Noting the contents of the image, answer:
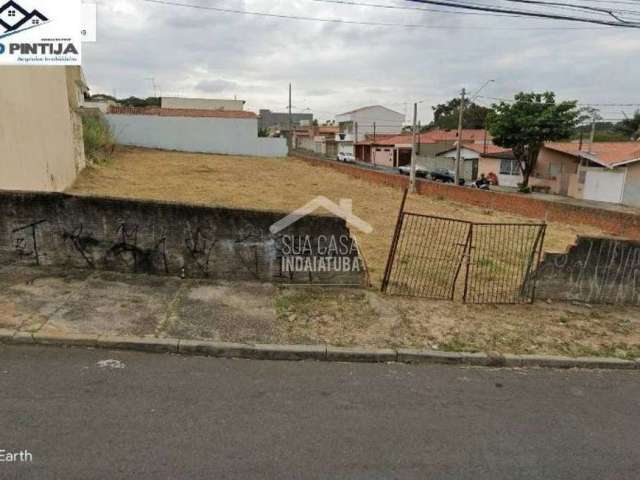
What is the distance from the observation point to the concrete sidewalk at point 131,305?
14.9ft

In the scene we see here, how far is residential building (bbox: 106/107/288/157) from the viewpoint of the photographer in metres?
34.0

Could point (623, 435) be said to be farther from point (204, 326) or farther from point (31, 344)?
point (31, 344)

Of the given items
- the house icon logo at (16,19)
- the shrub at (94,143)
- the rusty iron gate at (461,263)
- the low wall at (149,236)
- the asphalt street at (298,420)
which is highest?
the house icon logo at (16,19)

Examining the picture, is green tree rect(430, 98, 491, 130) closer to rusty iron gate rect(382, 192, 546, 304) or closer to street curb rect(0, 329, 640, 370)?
rusty iron gate rect(382, 192, 546, 304)

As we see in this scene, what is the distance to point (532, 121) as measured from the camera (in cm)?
2831

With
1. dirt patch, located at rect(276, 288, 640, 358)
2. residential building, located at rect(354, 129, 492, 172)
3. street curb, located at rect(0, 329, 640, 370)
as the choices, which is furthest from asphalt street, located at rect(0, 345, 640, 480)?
residential building, located at rect(354, 129, 492, 172)

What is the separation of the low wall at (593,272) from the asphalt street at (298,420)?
2.36 meters

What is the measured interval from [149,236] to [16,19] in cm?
607

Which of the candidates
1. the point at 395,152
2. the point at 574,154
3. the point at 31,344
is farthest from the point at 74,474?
the point at 395,152

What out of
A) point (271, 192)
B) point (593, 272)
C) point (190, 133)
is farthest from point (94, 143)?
point (593, 272)

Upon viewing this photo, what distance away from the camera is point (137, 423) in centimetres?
310

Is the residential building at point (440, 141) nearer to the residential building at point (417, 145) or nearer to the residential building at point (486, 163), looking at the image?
the residential building at point (417, 145)

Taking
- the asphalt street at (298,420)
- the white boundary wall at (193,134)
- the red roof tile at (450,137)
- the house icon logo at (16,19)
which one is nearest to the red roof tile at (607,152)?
the red roof tile at (450,137)

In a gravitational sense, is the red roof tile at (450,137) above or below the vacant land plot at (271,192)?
above
